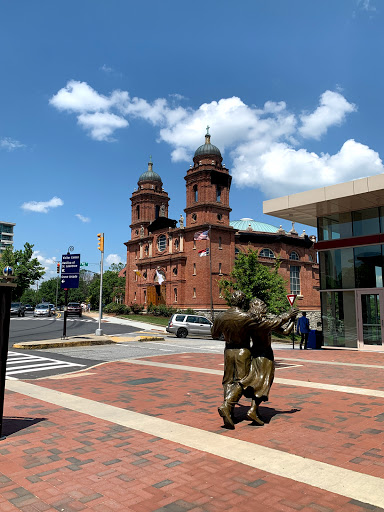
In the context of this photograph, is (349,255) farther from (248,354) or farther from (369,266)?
(248,354)

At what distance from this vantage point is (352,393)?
8031 millimetres

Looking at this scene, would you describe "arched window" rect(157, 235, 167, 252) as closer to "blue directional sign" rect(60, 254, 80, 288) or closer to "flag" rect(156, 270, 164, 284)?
"flag" rect(156, 270, 164, 284)

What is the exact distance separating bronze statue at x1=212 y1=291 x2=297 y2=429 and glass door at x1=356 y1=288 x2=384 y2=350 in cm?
1398

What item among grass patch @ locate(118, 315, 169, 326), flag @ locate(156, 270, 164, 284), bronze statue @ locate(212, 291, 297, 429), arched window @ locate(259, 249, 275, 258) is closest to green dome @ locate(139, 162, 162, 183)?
flag @ locate(156, 270, 164, 284)

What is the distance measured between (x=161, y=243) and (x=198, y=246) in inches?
338

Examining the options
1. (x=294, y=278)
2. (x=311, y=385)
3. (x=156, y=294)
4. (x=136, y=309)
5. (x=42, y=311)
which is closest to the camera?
(x=311, y=385)

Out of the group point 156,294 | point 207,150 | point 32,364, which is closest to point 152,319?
point 156,294

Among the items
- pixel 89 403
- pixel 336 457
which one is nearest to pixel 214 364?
pixel 89 403

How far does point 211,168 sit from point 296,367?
4108 centimetres

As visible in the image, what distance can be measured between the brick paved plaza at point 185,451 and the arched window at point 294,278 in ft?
175

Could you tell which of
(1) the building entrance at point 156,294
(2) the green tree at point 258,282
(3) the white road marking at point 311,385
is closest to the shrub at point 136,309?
(1) the building entrance at point 156,294

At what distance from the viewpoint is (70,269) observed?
69.8ft

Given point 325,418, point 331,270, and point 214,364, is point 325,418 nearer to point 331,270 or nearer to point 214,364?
point 214,364

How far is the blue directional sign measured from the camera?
2105 centimetres
